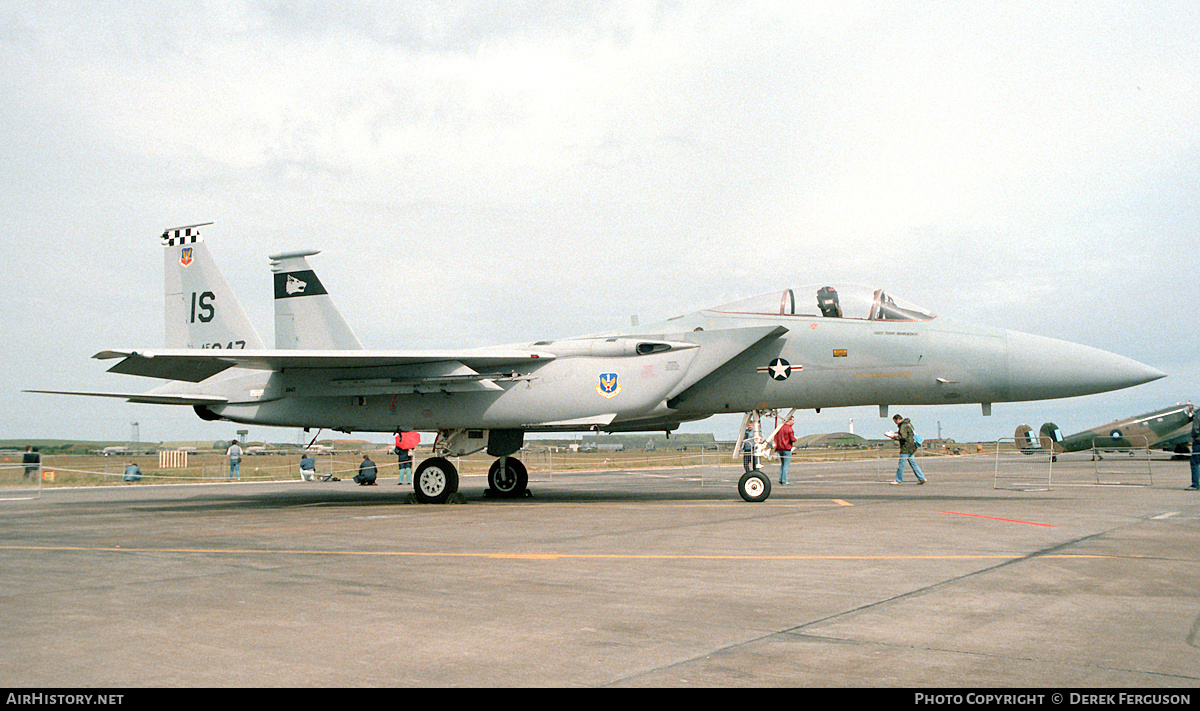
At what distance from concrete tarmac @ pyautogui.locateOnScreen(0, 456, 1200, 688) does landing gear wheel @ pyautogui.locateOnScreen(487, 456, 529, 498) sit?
5121 millimetres

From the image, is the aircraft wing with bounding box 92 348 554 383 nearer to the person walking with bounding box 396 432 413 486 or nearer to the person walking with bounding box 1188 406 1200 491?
the person walking with bounding box 396 432 413 486

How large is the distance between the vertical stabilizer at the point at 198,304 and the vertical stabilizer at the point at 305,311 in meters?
0.78

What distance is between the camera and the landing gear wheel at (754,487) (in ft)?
40.7

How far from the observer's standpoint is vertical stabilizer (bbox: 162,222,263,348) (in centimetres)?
1589

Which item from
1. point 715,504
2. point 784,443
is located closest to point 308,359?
point 715,504

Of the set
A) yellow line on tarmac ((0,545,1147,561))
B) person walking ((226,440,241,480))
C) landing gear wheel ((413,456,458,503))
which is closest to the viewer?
yellow line on tarmac ((0,545,1147,561))

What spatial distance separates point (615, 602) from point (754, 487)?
26.1 ft

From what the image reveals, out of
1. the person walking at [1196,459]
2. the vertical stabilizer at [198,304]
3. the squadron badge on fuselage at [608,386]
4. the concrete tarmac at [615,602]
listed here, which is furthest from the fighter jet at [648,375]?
the person walking at [1196,459]

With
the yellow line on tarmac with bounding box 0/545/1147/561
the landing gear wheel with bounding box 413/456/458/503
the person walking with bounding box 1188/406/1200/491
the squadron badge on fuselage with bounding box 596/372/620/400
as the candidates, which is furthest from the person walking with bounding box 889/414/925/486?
the yellow line on tarmac with bounding box 0/545/1147/561

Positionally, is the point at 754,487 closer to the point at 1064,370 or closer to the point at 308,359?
the point at 1064,370

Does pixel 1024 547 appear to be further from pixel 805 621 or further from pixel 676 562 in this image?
pixel 805 621
